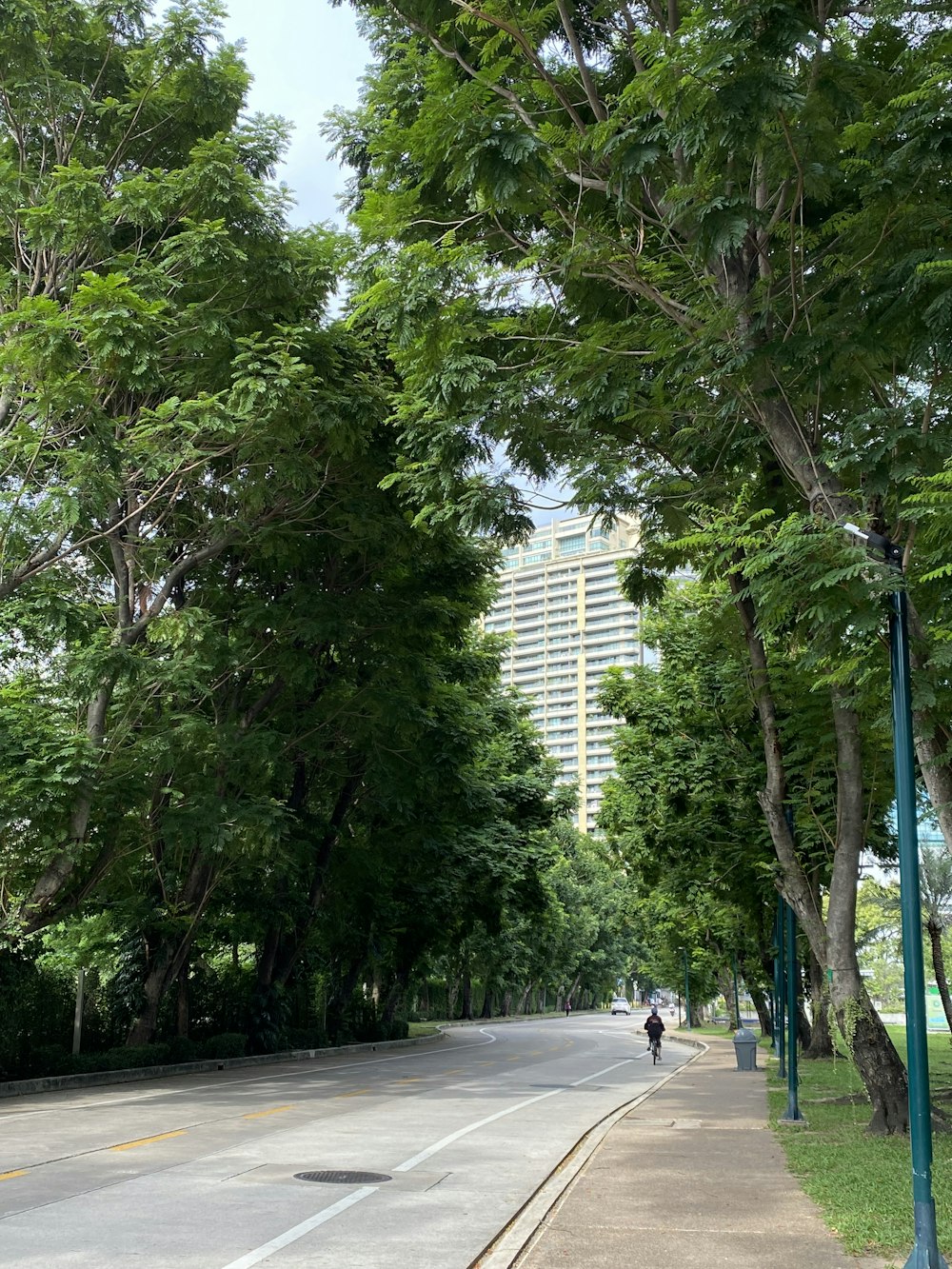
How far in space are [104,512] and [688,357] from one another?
924cm

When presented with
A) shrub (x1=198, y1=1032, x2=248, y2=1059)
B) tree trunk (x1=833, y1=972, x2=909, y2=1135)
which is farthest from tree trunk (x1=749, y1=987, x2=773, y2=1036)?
tree trunk (x1=833, y1=972, x2=909, y2=1135)

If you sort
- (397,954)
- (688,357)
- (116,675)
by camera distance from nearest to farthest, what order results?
(688,357)
(116,675)
(397,954)

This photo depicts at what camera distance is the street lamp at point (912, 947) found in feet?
22.4

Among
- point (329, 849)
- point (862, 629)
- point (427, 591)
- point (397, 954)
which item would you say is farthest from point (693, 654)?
point (397, 954)

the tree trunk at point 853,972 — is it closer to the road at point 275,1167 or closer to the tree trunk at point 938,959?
the road at point 275,1167

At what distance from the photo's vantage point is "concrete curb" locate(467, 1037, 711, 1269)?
7668 millimetres

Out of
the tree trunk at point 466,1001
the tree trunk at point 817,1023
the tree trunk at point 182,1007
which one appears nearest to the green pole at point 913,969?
the tree trunk at point 817,1023

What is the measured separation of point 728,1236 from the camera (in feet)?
27.6

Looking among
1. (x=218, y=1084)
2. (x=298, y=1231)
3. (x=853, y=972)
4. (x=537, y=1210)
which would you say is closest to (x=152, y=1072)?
→ (x=218, y=1084)

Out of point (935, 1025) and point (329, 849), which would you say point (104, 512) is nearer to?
point (329, 849)

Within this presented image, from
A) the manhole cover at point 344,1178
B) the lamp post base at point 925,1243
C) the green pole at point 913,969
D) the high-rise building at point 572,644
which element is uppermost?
the high-rise building at point 572,644

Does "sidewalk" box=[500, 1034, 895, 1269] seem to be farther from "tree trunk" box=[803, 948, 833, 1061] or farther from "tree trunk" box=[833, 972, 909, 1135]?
"tree trunk" box=[803, 948, 833, 1061]

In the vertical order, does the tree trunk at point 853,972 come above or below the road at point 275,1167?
above

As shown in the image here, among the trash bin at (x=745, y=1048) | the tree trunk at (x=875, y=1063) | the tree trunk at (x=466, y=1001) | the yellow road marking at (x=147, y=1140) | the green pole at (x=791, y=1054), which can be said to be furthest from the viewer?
the tree trunk at (x=466, y=1001)
